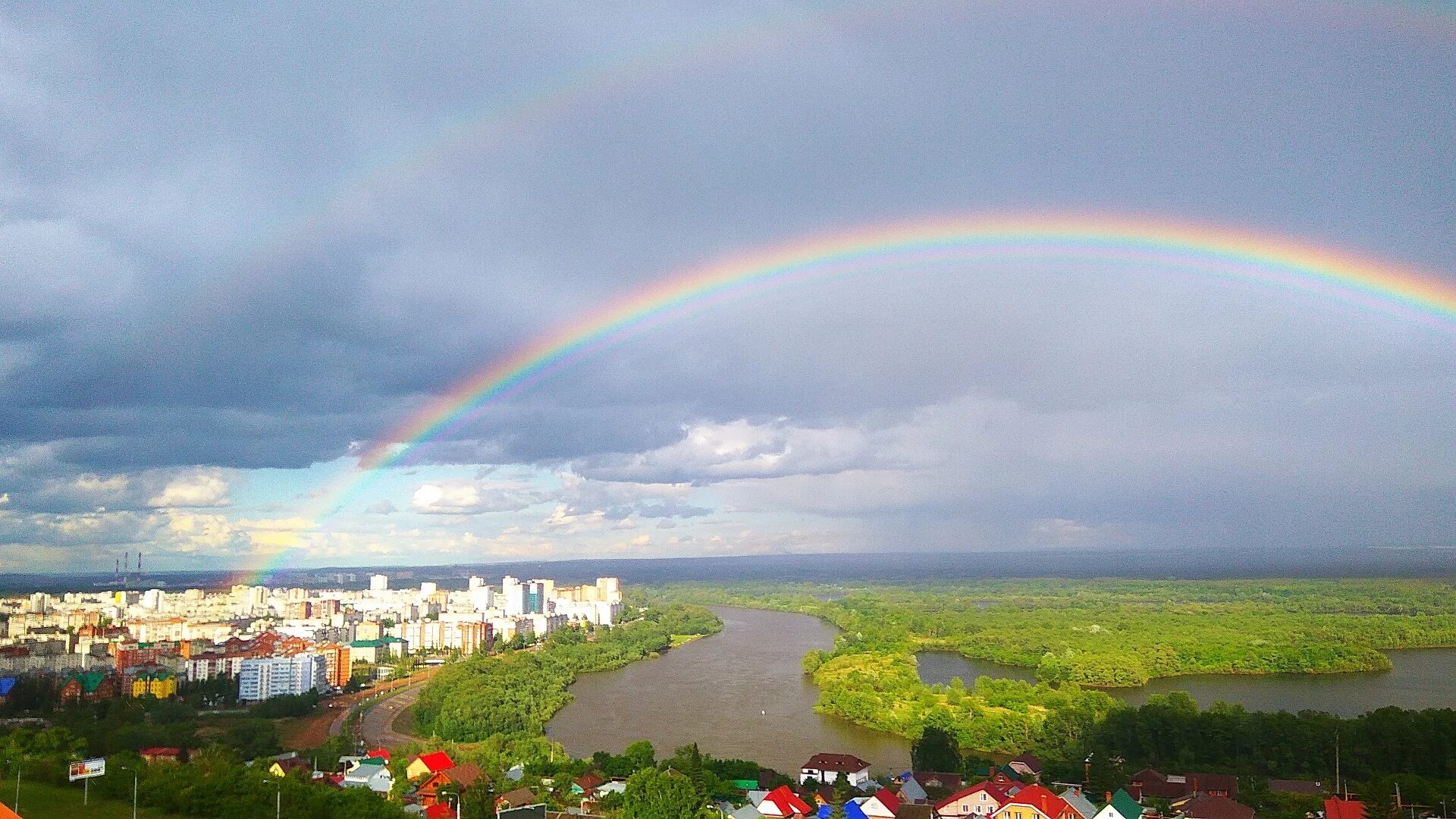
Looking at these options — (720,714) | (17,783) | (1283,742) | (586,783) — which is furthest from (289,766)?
(1283,742)

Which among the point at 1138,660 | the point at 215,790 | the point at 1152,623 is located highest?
the point at 215,790

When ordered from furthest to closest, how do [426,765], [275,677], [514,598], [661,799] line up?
[514,598] → [275,677] → [426,765] → [661,799]

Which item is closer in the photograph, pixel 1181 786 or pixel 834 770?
pixel 1181 786

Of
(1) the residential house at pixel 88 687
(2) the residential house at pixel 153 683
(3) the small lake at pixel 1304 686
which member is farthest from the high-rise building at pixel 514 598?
(3) the small lake at pixel 1304 686

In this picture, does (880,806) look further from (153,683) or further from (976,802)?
(153,683)

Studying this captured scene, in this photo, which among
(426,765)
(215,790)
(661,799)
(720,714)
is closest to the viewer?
(661,799)

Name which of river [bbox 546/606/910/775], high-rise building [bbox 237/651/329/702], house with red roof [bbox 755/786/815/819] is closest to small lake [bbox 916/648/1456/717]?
river [bbox 546/606/910/775]

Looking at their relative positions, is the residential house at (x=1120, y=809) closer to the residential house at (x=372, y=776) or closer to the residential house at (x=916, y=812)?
the residential house at (x=916, y=812)
